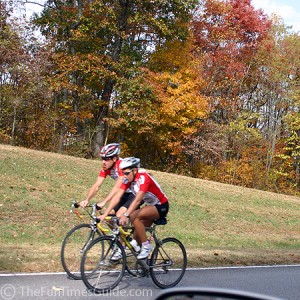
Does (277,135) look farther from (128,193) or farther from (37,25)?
(128,193)

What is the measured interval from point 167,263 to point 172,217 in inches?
443

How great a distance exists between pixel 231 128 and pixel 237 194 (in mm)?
11667

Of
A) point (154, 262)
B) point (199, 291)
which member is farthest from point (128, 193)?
point (199, 291)

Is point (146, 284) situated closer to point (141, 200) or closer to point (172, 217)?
point (141, 200)

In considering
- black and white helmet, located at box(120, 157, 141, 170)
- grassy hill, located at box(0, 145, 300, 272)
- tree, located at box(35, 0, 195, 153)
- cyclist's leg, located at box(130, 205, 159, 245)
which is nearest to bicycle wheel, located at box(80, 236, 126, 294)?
cyclist's leg, located at box(130, 205, 159, 245)

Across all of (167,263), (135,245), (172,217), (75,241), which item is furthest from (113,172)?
(172,217)

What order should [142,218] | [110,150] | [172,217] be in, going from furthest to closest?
[172,217]
[110,150]
[142,218]

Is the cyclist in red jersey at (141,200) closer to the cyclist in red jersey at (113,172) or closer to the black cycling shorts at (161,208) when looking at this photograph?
the black cycling shorts at (161,208)

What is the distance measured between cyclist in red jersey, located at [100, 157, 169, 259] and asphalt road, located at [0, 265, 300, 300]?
0.63 meters

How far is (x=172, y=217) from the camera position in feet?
66.3

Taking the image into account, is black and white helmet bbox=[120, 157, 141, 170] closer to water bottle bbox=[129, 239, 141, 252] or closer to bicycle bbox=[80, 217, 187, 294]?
bicycle bbox=[80, 217, 187, 294]

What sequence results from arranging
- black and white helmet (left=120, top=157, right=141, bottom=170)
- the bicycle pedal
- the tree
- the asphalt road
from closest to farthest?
the asphalt road, black and white helmet (left=120, top=157, right=141, bottom=170), the bicycle pedal, the tree

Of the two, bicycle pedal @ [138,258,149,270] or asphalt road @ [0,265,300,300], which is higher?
bicycle pedal @ [138,258,149,270]

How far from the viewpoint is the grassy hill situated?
42.2 ft
